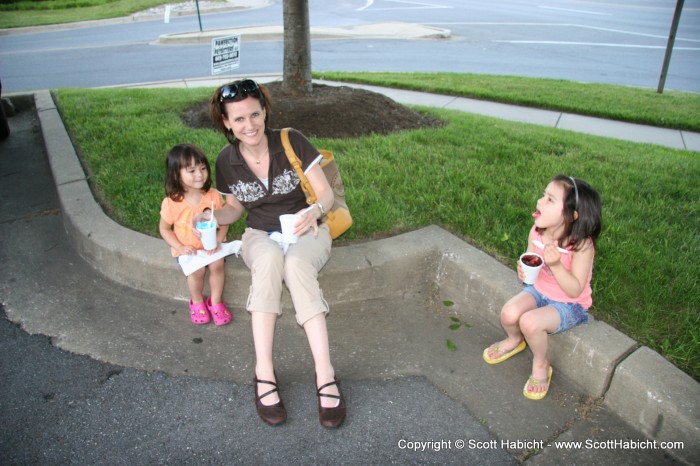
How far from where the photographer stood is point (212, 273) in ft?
10.5

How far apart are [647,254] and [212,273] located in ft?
8.89

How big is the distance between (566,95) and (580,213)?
6719 mm

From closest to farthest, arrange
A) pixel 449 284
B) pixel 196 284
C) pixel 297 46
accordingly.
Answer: pixel 196 284 → pixel 449 284 → pixel 297 46

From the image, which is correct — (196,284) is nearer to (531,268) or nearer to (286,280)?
(286,280)

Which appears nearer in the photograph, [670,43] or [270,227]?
[270,227]

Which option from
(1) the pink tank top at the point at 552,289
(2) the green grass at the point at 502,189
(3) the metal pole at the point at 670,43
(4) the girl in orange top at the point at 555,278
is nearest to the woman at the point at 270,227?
(2) the green grass at the point at 502,189

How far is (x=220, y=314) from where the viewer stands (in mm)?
3254

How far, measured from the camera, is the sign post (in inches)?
231

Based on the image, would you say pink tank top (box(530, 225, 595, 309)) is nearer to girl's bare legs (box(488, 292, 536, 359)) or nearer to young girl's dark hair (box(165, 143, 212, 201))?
girl's bare legs (box(488, 292, 536, 359))

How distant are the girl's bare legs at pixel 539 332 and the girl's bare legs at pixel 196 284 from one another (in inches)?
71.4

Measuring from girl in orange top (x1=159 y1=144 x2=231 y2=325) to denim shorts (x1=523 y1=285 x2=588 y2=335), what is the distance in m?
1.79

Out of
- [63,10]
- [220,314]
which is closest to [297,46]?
[220,314]

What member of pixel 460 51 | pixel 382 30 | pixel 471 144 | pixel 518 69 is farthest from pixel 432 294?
pixel 382 30

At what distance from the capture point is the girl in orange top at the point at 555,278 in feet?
8.36
